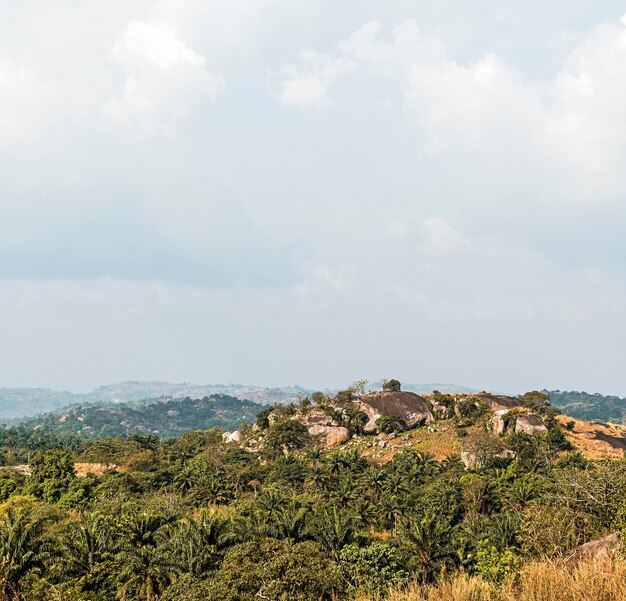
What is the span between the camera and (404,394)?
10794 cm

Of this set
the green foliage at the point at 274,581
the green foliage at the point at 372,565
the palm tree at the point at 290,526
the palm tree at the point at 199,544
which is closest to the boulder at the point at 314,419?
the palm tree at the point at 290,526

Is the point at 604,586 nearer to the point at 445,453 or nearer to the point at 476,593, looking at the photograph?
the point at 476,593

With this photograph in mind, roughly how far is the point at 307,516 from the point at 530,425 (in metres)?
56.3

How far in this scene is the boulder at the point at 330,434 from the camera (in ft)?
319

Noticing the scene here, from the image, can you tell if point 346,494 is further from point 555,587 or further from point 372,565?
point 555,587

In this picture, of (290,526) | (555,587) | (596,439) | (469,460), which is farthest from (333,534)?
(596,439)

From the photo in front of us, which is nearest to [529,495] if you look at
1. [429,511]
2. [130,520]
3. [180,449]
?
[429,511]

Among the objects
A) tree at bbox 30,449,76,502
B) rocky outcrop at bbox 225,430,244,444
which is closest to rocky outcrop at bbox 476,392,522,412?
rocky outcrop at bbox 225,430,244,444

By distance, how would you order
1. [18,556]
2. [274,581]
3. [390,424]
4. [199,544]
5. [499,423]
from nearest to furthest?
[274,581]
[18,556]
[199,544]
[499,423]
[390,424]

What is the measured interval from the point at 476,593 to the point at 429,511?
1839 inches

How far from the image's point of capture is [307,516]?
44188 mm

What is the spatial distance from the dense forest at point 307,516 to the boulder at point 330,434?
2362 mm

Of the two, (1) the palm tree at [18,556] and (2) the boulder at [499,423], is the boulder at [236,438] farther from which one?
(1) the palm tree at [18,556]

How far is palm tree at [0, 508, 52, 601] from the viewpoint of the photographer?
30.4 meters
